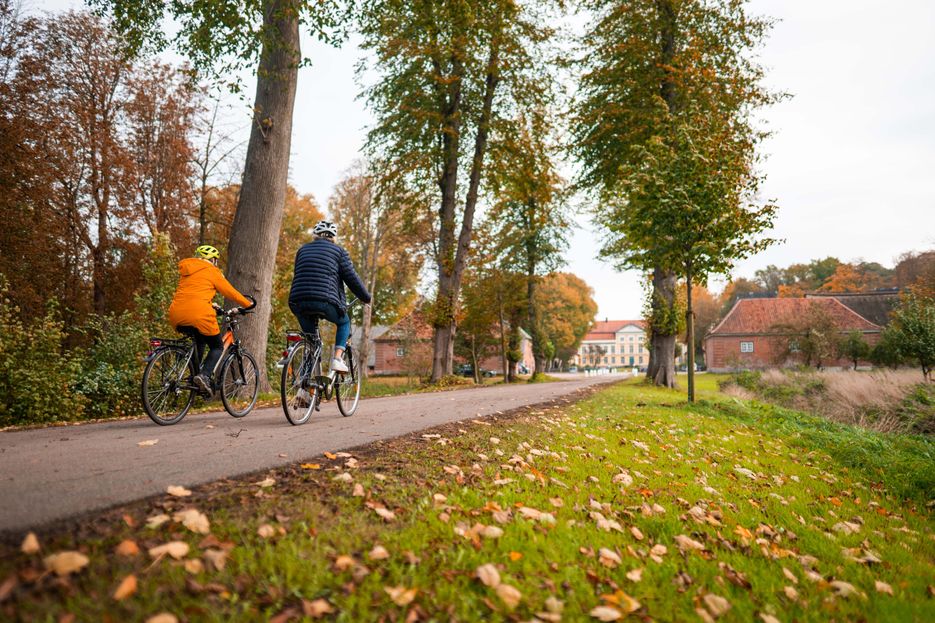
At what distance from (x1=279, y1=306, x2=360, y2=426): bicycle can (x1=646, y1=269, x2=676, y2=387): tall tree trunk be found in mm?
15299

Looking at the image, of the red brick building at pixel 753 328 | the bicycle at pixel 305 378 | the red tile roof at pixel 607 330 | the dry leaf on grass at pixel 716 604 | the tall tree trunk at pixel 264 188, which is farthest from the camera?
the red tile roof at pixel 607 330

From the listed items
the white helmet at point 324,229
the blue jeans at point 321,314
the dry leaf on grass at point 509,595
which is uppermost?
the white helmet at point 324,229

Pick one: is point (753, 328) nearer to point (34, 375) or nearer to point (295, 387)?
point (295, 387)

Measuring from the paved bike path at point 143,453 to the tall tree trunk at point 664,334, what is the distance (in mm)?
14411

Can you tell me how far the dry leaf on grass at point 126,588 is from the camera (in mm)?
1779

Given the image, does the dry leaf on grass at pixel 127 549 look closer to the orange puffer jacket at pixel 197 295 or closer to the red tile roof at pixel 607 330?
the orange puffer jacket at pixel 197 295

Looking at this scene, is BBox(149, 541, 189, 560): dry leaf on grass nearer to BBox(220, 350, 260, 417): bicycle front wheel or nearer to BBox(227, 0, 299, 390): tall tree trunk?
BBox(220, 350, 260, 417): bicycle front wheel

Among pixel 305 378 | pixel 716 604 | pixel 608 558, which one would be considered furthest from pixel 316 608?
pixel 305 378

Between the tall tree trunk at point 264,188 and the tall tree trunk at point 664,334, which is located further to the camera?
the tall tree trunk at point 664,334

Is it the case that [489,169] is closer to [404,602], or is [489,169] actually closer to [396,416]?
[396,416]

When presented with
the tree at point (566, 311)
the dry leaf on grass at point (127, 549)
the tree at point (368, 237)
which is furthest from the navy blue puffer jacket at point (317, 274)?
the tree at point (566, 311)

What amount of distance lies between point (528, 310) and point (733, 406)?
798 inches

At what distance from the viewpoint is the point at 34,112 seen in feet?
46.2

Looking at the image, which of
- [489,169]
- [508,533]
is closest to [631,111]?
[489,169]
